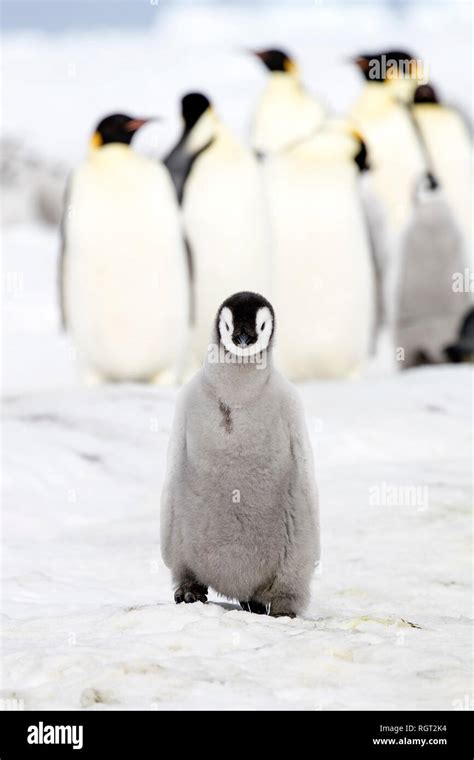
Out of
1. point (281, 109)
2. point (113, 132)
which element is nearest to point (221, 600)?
point (113, 132)

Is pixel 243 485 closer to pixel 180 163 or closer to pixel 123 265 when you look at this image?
pixel 123 265

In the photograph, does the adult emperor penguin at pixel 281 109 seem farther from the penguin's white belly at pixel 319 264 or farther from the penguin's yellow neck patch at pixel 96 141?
the penguin's yellow neck patch at pixel 96 141

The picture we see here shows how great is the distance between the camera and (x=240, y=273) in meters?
8.38

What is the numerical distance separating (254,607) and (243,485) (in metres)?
0.37

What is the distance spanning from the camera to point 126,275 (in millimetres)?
7988

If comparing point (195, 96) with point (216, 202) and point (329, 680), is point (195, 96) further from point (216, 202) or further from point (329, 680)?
point (329, 680)

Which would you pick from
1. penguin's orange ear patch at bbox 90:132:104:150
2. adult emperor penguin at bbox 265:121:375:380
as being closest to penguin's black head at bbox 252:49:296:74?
adult emperor penguin at bbox 265:121:375:380

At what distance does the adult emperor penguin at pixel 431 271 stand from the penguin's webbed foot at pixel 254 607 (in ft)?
18.1

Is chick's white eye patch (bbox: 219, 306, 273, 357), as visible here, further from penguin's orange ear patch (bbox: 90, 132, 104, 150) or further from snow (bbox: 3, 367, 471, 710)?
penguin's orange ear patch (bbox: 90, 132, 104, 150)

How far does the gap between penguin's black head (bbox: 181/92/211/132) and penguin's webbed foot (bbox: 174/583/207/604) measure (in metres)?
6.05

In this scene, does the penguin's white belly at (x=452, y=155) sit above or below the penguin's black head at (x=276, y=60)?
below

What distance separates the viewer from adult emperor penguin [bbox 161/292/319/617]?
10.5 feet

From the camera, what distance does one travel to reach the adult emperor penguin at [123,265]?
793cm

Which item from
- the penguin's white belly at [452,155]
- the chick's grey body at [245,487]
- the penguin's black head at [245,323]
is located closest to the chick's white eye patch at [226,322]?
the penguin's black head at [245,323]
